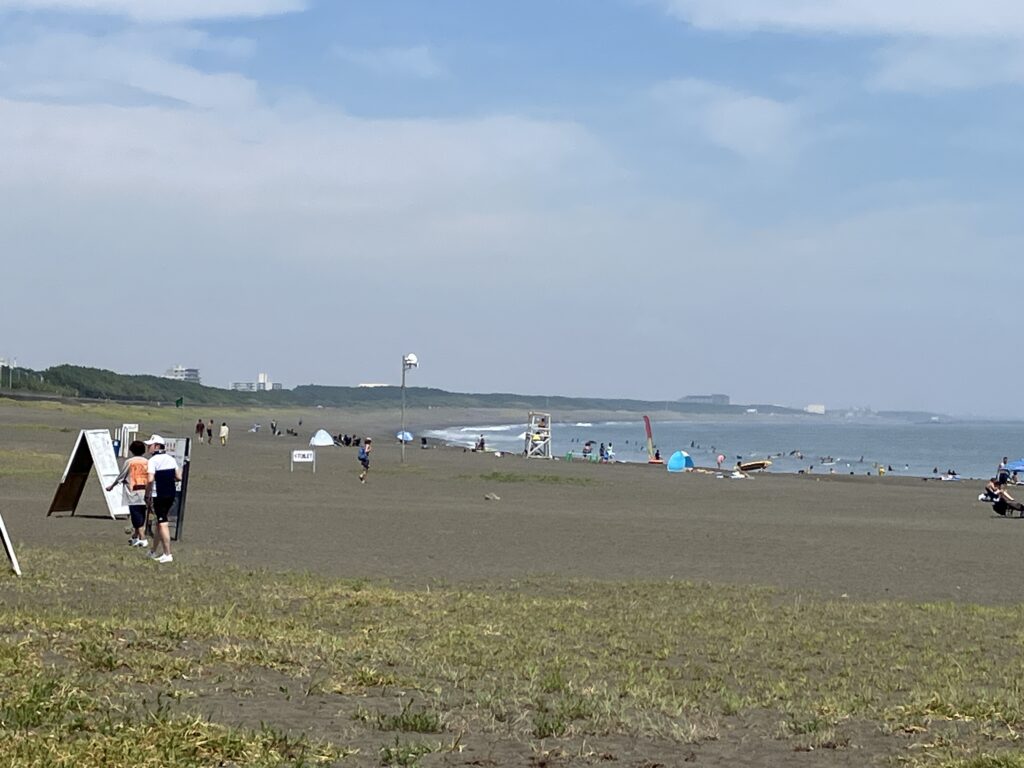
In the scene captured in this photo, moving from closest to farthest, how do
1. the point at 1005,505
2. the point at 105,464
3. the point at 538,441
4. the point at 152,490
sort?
1. the point at 152,490
2. the point at 105,464
3. the point at 1005,505
4. the point at 538,441

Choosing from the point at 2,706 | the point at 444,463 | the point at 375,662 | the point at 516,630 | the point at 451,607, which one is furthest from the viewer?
the point at 444,463

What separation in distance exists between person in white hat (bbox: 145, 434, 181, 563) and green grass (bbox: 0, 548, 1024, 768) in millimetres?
1744

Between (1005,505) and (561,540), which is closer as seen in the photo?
(561,540)

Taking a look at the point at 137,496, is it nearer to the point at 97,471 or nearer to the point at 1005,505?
the point at 97,471

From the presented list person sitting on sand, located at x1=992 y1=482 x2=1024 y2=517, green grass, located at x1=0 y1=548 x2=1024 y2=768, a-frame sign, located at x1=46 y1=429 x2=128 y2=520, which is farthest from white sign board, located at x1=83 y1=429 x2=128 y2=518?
person sitting on sand, located at x1=992 y1=482 x2=1024 y2=517

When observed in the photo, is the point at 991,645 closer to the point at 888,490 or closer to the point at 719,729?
the point at 719,729

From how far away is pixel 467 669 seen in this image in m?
8.95

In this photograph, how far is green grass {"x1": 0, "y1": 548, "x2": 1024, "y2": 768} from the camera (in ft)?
21.3

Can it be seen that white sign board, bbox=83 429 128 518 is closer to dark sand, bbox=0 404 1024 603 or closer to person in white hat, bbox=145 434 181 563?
dark sand, bbox=0 404 1024 603

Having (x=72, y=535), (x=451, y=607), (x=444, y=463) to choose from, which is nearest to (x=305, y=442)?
(x=444, y=463)

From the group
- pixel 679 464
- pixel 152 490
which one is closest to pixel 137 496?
pixel 152 490

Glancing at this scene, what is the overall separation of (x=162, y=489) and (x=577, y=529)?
9072 millimetres

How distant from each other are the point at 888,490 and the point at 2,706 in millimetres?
39607

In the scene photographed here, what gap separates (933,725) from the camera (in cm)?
737
